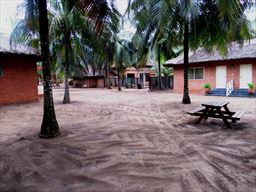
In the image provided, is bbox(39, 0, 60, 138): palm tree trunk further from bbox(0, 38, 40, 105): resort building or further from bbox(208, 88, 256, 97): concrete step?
bbox(208, 88, 256, 97): concrete step

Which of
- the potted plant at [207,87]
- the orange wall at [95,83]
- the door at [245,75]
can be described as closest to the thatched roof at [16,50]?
the potted plant at [207,87]

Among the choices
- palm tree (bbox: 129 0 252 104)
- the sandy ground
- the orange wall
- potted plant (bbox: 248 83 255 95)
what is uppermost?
palm tree (bbox: 129 0 252 104)

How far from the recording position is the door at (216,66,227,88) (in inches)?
747

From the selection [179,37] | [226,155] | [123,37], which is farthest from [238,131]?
[123,37]

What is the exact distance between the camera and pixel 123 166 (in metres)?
3.85

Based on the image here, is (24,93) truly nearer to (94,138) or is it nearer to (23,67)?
(23,67)

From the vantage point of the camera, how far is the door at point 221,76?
1897 centimetres

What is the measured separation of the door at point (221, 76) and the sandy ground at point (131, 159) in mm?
13040

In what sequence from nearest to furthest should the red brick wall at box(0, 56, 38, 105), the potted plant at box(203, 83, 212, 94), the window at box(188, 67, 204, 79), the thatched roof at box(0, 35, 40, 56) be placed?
the thatched roof at box(0, 35, 40, 56) < the red brick wall at box(0, 56, 38, 105) < the potted plant at box(203, 83, 212, 94) < the window at box(188, 67, 204, 79)

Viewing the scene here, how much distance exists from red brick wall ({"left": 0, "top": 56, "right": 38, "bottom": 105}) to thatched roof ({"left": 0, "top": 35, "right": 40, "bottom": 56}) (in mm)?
612

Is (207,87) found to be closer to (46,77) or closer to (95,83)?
(46,77)

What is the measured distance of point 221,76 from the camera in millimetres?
19156

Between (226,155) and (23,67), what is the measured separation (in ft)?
41.9

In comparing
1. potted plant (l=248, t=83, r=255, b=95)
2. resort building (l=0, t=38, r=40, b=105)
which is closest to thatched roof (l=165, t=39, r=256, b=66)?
potted plant (l=248, t=83, r=255, b=95)
